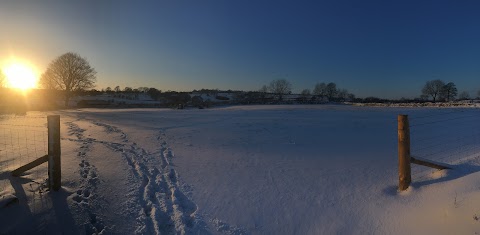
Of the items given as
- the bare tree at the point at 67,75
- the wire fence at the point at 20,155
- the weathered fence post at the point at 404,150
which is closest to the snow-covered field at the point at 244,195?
the wire fence at the point at 20,155

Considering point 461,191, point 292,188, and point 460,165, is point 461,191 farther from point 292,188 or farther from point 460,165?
point 292,188

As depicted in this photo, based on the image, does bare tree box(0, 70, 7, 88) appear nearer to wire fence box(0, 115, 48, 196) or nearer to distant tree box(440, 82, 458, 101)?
wire fence box(0, 115, 48, 196)

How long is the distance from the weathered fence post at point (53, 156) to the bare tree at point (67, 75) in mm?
66561

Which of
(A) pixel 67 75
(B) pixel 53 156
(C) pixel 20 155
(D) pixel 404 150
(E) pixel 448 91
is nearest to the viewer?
(D) pixel 404 150

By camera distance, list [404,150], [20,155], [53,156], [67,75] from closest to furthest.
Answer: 1. [404,150]
2. [53,156]
3. [20,155]
4. [67,75]

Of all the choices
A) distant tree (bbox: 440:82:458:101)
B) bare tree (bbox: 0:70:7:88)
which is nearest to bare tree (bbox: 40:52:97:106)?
bare tree (bbox: 0:70:7:88)

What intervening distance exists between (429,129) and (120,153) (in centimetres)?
1767

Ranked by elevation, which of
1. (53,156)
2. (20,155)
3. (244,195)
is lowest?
(244,195)

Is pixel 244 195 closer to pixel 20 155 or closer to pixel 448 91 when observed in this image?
pixel 20 155

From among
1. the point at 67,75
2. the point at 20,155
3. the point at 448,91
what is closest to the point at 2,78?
the point at 67,75

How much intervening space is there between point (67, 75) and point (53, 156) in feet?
226

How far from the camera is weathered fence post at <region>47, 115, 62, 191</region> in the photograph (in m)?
7.38

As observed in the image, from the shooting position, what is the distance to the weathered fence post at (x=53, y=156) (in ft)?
24.2

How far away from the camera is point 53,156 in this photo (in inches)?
295
